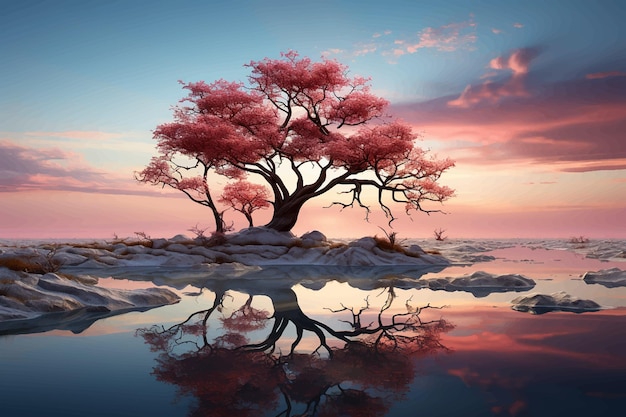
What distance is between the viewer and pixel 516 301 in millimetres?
8508

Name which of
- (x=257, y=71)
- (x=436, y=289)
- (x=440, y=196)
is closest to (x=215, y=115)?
(x=257, y=71)

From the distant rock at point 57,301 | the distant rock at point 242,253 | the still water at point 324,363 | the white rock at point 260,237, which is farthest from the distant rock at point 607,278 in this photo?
the white rock at point 260,237

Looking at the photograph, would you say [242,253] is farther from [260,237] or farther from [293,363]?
[293,363]

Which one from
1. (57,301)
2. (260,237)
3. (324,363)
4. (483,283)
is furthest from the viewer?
(260,237)

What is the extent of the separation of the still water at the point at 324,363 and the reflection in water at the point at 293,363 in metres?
0.02

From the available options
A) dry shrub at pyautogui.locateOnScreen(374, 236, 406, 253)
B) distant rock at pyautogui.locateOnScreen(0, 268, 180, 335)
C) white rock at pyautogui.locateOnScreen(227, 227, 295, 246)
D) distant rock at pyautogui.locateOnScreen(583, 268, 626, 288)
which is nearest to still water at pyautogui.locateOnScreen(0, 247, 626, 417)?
distant rock at pyautogui.locateOnScreen(0, 268, 180, 335)

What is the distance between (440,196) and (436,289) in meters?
12.0

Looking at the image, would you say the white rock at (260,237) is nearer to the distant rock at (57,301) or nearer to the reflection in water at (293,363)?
the distant rock at (57,301)

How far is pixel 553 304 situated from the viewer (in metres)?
8.19

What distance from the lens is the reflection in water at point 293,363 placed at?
3629 millimetres

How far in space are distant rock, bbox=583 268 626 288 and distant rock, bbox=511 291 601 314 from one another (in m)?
4.16

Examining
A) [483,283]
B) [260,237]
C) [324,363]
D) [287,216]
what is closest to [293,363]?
[324,363]

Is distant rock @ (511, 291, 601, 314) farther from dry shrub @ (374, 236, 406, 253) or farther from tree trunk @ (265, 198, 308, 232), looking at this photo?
tree trunk @ (265, 198, 308, 232)

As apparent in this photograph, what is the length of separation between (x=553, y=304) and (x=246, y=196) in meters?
19.6
